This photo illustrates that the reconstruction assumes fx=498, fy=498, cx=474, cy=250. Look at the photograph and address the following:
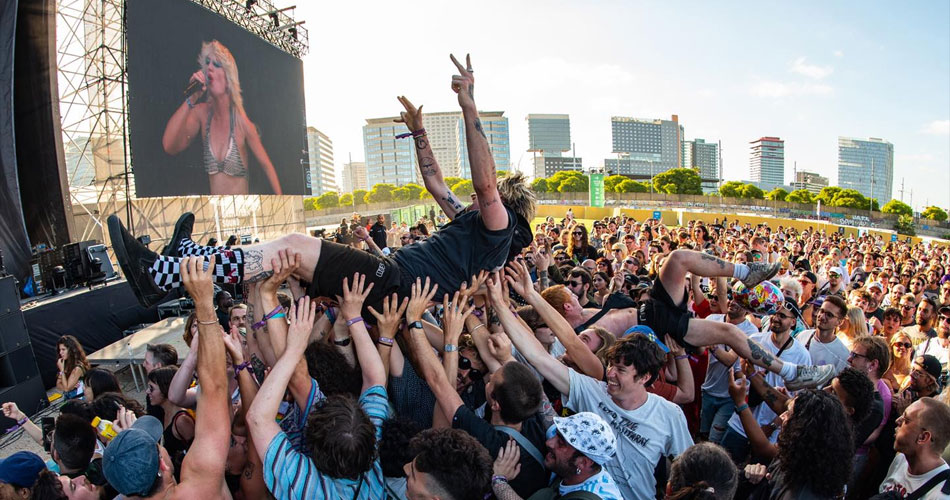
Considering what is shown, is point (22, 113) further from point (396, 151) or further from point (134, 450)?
point (396, 151)

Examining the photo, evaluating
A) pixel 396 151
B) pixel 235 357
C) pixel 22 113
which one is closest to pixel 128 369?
pixel 235 357

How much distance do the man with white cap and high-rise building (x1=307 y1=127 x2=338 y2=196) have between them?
136 meters

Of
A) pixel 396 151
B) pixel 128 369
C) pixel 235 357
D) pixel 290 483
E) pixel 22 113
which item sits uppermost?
pixel 396 151

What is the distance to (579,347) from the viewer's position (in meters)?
2.90

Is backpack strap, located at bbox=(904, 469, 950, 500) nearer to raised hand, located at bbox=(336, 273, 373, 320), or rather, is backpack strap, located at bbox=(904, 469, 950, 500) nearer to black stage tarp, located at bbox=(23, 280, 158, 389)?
raised hand, located at bbox=(336, 273, 373, 320)

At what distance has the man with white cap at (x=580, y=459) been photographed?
6.43ft

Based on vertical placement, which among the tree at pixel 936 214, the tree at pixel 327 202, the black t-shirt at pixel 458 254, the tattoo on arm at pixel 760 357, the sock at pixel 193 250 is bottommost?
the tree at pixel 936 214

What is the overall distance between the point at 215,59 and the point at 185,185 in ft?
14.4

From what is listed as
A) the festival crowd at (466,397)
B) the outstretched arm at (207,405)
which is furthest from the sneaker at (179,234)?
the outstretched arm at (207,405)

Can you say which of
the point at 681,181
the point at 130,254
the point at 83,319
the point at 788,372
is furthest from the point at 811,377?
the point at 681,181

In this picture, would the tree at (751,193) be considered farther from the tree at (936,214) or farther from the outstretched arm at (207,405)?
the outstretched arm at (207,405)

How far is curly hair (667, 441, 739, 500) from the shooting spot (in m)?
1.98

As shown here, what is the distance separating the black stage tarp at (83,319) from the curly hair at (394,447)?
7915 millimetres

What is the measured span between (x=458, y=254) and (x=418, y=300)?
1.70ft
